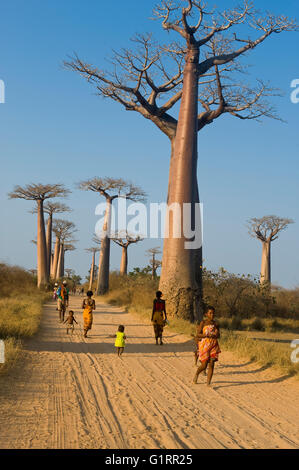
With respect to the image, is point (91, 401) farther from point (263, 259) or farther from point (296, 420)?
point (263, 259)

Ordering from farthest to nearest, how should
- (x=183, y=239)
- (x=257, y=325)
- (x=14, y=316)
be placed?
1. (x=257, y=325)
2. (x=183, y=239)
3. (x=14, y=316)

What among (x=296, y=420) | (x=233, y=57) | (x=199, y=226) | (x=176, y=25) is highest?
(x=176, y=25)

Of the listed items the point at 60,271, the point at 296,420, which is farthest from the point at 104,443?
the point at 60,271

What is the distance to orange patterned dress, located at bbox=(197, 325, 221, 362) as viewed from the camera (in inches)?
210

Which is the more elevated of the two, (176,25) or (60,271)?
(176,25)

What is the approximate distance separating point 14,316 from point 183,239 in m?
4.15

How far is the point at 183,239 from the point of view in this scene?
11.1 meters

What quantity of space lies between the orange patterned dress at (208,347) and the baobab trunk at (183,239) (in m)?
5.48

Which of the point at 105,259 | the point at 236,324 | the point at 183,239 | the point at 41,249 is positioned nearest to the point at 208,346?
the point at 183,239

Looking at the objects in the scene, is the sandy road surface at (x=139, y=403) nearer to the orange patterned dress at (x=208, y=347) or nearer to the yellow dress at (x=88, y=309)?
the orange patterned dress at (x=208, y=347)

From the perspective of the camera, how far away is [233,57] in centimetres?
1272

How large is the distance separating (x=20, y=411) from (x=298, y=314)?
16826mm

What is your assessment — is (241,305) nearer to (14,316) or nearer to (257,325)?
(257,325)

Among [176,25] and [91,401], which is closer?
[91,401]
